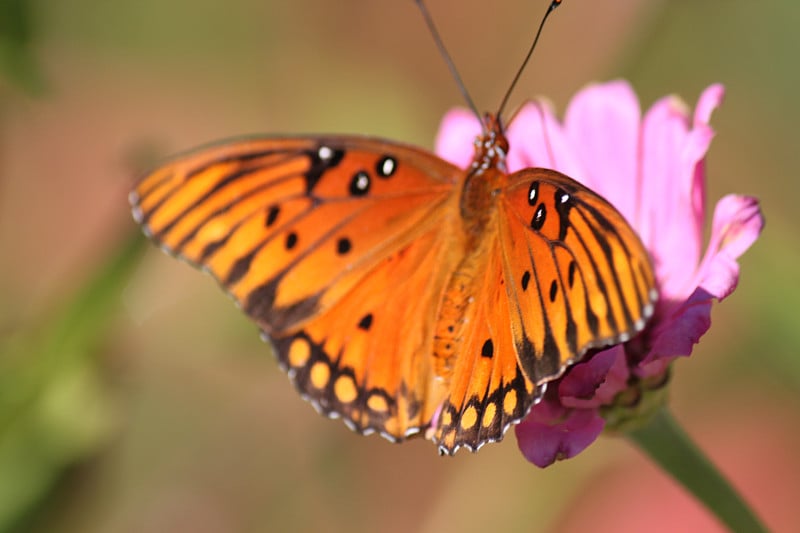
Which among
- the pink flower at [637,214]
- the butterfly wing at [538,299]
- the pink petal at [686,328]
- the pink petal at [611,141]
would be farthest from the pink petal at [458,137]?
the pink petal at [686,328]

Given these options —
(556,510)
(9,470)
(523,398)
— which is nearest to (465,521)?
(556,510)

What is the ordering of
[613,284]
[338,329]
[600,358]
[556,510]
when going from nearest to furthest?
[613,284], [600,358], [338,329], [556,510]

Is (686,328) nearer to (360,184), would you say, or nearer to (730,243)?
(730,243)

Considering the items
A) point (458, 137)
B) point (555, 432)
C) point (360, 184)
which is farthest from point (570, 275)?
point (458, 137)

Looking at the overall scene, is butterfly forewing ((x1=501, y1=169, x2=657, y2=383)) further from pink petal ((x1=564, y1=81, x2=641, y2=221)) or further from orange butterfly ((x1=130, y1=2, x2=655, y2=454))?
pink petal ((x1=564, y1=81, x2=641, y2=221))

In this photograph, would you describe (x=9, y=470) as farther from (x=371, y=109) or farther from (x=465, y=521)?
(x=371, y=109)
